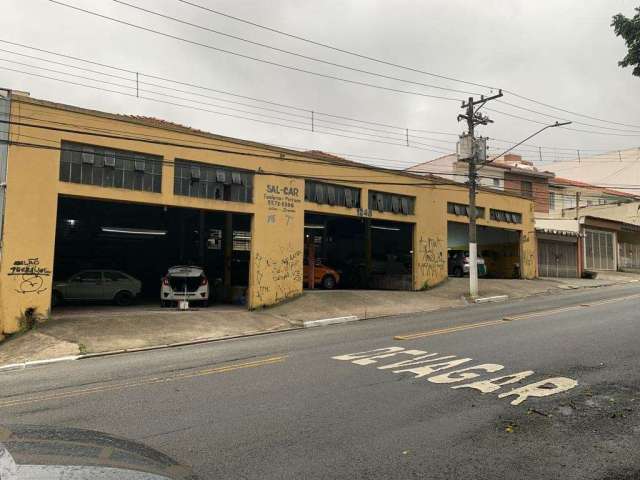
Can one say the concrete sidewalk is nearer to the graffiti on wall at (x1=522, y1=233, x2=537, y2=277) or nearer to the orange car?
the orange car

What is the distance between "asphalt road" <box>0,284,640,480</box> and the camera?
4.59m

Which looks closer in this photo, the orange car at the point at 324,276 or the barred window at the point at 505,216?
the orange car at the point at 324,276

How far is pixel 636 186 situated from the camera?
164 feet

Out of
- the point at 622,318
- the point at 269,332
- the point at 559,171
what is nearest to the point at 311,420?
the point at 269,332

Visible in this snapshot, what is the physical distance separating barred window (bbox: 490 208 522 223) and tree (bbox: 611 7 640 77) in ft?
72.0

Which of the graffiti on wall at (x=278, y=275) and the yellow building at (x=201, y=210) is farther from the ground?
the yellow building at (x=201, y=210)

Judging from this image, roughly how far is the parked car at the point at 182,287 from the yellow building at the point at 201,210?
192cm

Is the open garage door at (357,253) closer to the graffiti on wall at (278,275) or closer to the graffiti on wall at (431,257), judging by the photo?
the graffiti on wall at (431,257)

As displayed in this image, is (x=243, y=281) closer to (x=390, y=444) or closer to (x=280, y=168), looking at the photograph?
(x=280, y=168)

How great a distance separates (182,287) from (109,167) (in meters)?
5.30

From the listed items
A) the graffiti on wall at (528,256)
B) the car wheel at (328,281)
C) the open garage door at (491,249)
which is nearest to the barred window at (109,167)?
the car wheel at (328,281)

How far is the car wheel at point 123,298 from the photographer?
20.5 metres

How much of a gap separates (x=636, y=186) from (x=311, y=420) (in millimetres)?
55666

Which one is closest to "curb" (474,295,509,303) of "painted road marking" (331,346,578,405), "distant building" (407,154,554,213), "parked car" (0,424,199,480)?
"painted road marking" (331,346,578,405)
